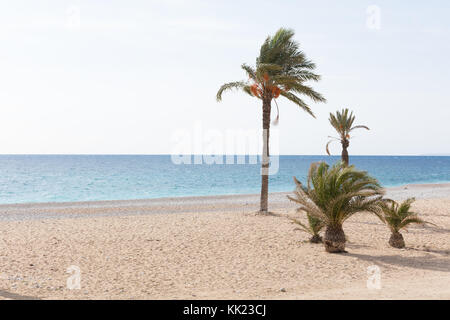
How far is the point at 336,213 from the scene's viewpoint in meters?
10.8

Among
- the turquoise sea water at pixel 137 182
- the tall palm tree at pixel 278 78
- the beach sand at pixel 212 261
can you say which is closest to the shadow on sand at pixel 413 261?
the beach sand at pixel 212 261

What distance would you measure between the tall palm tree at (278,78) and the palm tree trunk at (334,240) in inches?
284

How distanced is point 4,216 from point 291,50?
50.9ft

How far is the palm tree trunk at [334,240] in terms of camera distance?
35.8 feet

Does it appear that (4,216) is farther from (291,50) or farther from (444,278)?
(444,278)

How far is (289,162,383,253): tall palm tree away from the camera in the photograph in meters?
10.7

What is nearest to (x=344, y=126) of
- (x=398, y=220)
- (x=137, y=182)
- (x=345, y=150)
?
(x=345, y=150)

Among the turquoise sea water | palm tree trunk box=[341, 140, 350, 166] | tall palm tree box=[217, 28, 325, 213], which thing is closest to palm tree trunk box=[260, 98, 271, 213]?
tall palm tree box=[217, 28, 325, 213]

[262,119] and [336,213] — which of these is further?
[262,119]

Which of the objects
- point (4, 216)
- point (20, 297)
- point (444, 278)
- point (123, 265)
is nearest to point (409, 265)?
point (444, 278)

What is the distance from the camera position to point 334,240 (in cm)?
1092

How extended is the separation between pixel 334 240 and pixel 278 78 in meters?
8.56

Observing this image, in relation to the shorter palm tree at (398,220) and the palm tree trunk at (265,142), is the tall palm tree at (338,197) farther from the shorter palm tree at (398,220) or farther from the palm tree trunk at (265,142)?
the palm tree trunk at (265,142)

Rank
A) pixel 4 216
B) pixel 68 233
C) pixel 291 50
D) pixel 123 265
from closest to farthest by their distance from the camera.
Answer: pixel 123 265 → pixel 68 233 → pixel 291 50 → pixel 4 216
